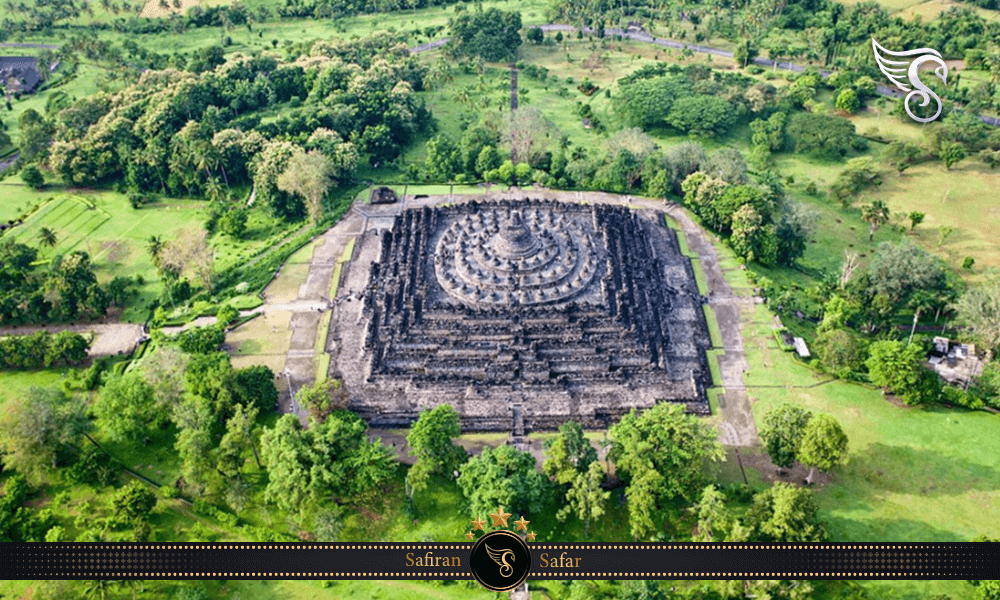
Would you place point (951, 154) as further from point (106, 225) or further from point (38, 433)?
point (106, 225)

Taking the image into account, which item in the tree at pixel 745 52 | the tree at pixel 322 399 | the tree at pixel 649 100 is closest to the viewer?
the tree at pixel 322 399

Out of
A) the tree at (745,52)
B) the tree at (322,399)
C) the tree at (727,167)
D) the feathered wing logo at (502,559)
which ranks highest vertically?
the feathered wing logo at (502,559)

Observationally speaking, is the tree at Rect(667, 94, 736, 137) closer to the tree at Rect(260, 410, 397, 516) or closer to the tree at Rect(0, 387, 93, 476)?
the tree at Rect(260, 410, 397, 516)

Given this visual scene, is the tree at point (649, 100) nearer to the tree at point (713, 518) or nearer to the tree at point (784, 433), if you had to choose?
the tree at point (784, 433)

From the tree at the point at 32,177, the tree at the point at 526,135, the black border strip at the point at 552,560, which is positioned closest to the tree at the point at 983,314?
the tree at the point at 526,135

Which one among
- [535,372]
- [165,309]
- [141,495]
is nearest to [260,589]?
[141,495]

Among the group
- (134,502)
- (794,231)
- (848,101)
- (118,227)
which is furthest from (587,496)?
(848,101)
